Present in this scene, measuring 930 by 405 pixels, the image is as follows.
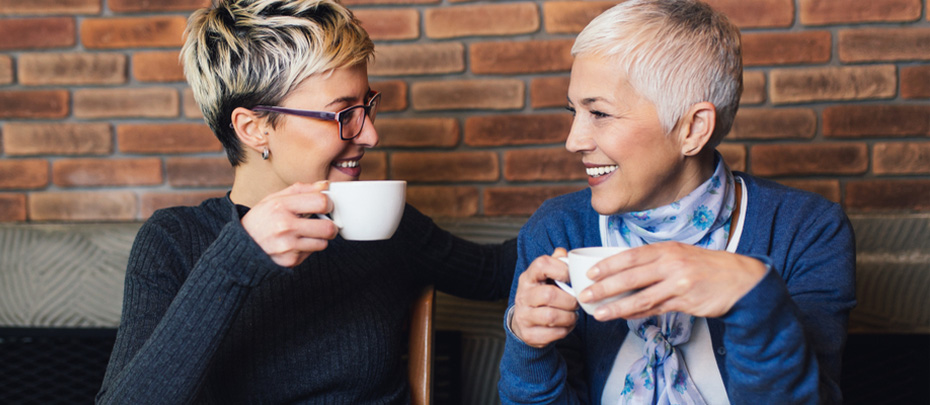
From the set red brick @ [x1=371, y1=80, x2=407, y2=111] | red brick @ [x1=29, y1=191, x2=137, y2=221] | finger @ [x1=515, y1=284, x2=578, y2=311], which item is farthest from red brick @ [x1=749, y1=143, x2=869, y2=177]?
red brick @ [x1=29, y1=191, x2=137, y2=221]

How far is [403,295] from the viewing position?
1.33 m

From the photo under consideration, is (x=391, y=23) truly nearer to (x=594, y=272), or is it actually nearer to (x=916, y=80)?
(x=594, y=272)

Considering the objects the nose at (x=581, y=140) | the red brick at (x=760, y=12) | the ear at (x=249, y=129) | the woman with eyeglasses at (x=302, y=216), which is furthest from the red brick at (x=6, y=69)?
the red brick at (x=760, y=12)

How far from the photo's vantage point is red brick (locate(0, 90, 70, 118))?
1.68 meters

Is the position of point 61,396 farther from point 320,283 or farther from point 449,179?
point 449,179

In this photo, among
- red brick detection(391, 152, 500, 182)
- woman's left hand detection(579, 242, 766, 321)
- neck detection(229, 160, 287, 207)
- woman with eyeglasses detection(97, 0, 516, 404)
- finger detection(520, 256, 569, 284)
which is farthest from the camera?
red brick detection(391, 152, 500, 182)

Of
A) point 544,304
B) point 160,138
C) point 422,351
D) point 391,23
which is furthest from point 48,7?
point 544,304

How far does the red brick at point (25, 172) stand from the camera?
5.59 feet

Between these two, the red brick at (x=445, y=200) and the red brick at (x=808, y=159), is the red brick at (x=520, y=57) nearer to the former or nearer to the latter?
the red brick at (x=445, y=200)

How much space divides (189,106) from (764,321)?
4.82ft

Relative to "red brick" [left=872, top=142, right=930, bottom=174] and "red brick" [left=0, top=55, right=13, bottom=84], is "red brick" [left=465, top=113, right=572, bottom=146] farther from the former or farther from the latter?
"red brick" [left=0, top=55, right=13, bottom=84]

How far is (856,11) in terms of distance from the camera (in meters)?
1.58

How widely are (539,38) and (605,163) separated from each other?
2.21 ft

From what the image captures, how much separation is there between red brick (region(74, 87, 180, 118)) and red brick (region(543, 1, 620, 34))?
992 mm
